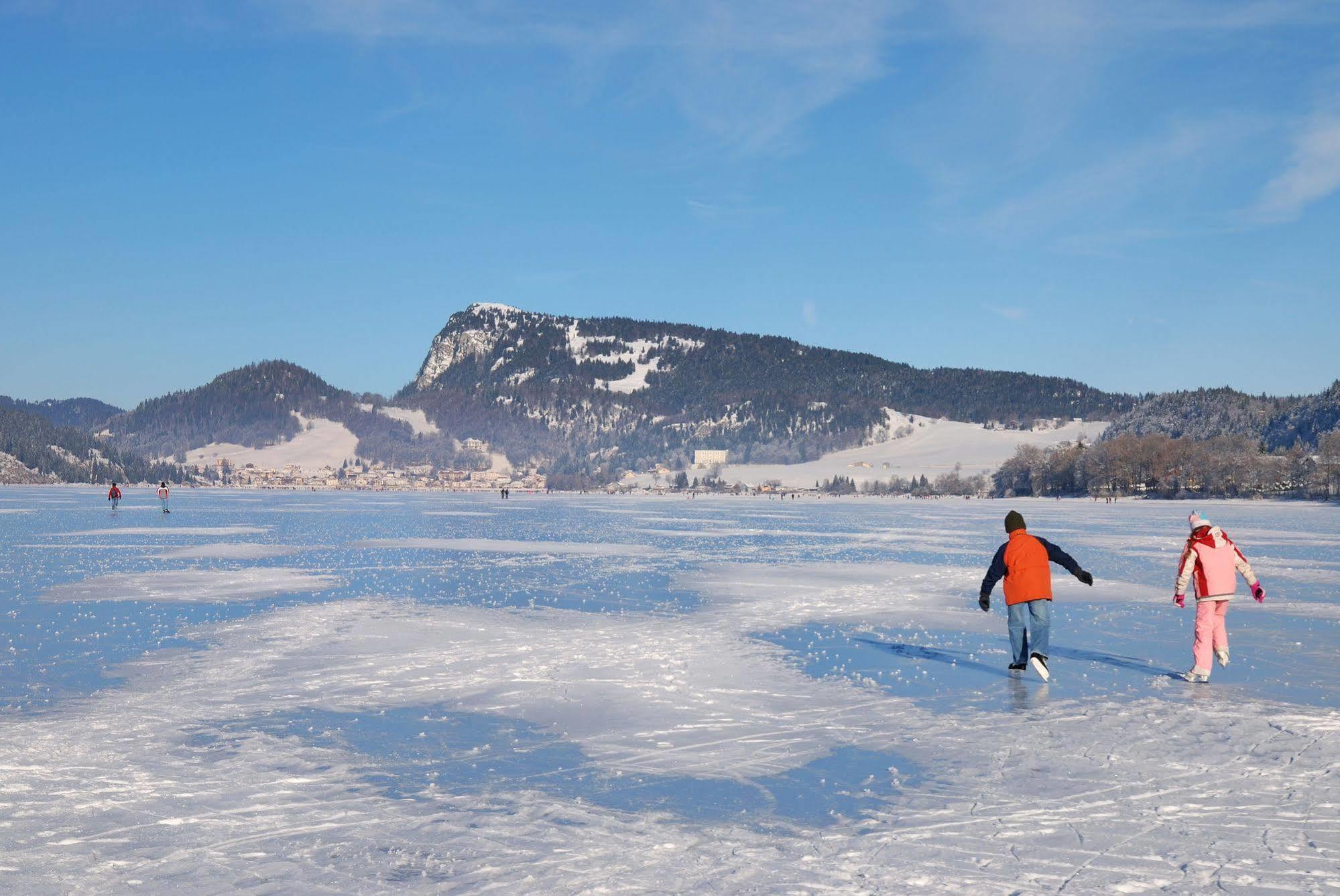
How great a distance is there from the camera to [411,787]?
7.31 metres

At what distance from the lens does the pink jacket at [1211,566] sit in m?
11.4

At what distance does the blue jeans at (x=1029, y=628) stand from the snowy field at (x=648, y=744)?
56cm

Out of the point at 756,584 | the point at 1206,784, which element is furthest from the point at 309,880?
the point at 756,584

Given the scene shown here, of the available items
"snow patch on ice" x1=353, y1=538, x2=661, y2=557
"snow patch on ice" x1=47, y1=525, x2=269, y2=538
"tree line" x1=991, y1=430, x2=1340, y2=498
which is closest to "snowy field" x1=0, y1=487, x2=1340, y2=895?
"snow patch on ice" x1=353, y1=538, x2=661, y2=557

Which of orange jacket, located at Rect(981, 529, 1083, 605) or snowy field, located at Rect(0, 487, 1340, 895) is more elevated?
orange jacket, located at Rect(981, 529, 1083, 605)

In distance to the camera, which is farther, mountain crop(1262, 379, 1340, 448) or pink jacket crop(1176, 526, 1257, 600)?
mountain crop(1262, 379, 1340, 448)

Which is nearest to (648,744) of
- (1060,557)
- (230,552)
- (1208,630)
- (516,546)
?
(1060,557)

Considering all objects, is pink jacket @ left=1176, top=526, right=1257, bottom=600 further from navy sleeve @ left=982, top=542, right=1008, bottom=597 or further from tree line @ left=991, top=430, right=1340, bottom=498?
tree line @ left=991, top=430, right=1340, bottom=498

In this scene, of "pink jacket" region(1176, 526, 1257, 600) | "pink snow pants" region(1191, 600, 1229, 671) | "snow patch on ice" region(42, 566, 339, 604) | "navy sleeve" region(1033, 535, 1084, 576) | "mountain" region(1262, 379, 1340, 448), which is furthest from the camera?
"mountain" region(1262, 379, 1340, 448)

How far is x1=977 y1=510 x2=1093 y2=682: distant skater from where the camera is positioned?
11398 millimetres

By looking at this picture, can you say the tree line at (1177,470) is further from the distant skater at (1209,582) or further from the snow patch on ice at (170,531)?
the distant skater at (1209,582)

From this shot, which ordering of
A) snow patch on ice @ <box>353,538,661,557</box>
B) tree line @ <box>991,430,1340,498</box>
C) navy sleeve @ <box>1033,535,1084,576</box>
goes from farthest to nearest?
tree line @ <box>991,430,1340,498</box>, snow patch on ice @ <box>353,538,661,557</box>, navy sleeve @ <box>1033,535,1084,576</box>

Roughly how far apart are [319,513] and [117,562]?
136ft

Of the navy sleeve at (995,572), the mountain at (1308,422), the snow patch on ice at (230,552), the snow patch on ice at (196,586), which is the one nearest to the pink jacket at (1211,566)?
the navy sleeve at (995,572)
